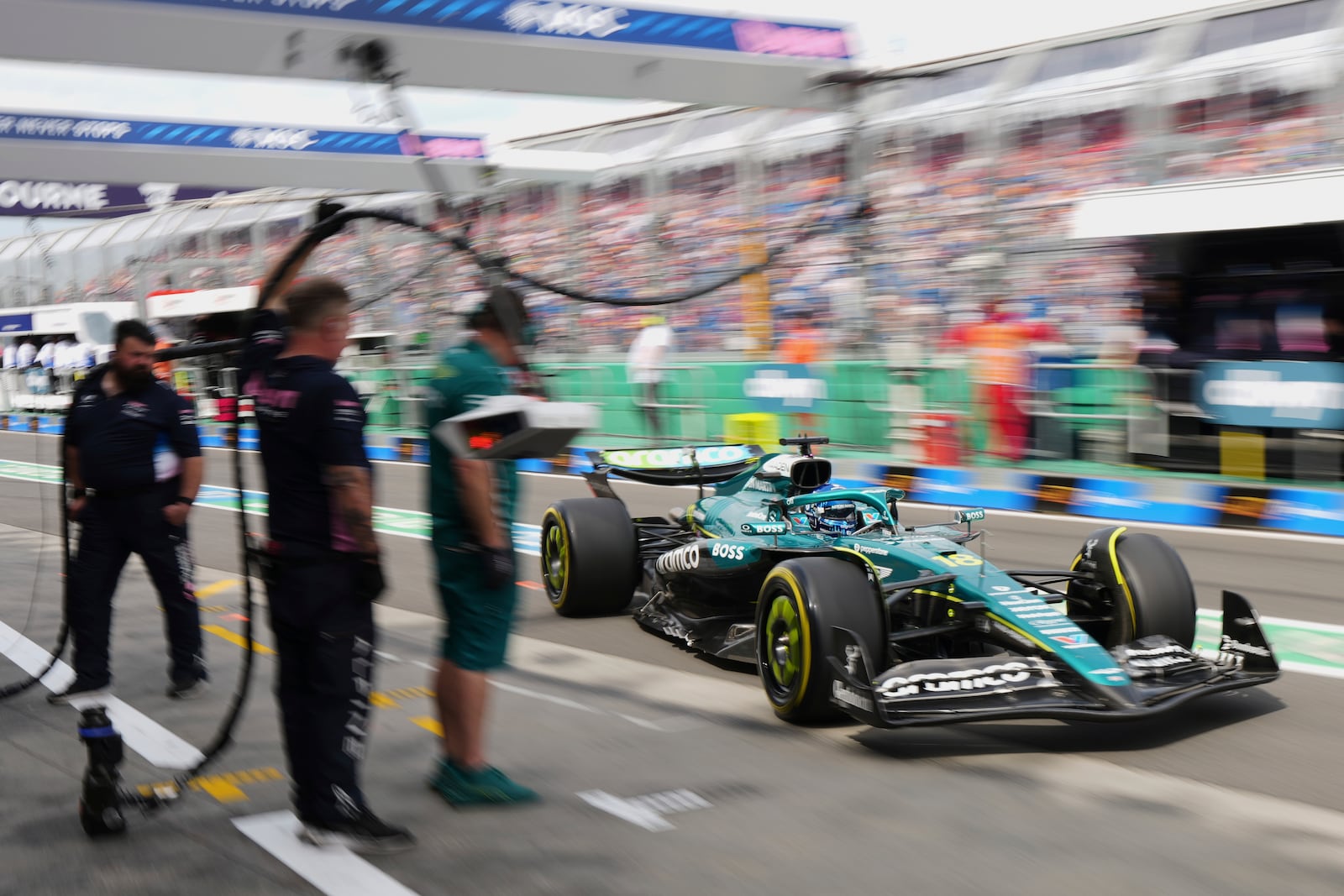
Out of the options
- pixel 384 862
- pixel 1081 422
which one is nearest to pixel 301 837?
pixel 384 862

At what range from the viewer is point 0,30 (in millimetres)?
9383

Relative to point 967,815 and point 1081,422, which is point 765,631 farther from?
point 1081,422

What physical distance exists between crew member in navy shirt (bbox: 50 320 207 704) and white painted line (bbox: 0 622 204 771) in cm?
17

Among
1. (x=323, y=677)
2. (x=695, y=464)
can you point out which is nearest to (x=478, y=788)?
(x=323, y=677)

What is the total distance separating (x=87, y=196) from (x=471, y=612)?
13.2 m

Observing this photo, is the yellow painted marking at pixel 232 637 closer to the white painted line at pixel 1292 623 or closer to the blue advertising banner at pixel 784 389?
the white painted line at pixel 1292 623

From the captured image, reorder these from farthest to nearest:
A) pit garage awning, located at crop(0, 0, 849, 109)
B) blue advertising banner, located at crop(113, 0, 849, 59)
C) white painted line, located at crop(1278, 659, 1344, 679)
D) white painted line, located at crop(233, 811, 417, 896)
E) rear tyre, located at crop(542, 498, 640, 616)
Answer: blue advertising banner, located at crop(113, 0, 849, 59) < pit garage awning, located at crop(0, 0, 849, 109) < rear tyre, located at crop(542, 498, 640, 616) < white painted line, located at crop(1278, 659, 1344, 679) < white painted line, located at crop(233, 811, 417, 896)

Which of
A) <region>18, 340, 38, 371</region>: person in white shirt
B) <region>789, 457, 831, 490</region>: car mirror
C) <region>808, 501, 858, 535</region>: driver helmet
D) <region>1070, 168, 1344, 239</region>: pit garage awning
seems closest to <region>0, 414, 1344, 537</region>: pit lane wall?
<region>1070, 168, 1344, 239</region>: pit garage awning

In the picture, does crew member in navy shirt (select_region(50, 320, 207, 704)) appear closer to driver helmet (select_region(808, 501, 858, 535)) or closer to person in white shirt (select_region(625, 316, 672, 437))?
driver helmet (select_region(808, 501, 858, 535))

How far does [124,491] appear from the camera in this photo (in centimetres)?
621

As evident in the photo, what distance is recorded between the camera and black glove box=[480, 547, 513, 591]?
4.31 metres

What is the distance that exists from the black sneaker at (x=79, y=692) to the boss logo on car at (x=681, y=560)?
9.27 feet

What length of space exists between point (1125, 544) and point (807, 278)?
10948 millimetres

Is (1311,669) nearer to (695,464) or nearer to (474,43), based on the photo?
(695,464)
